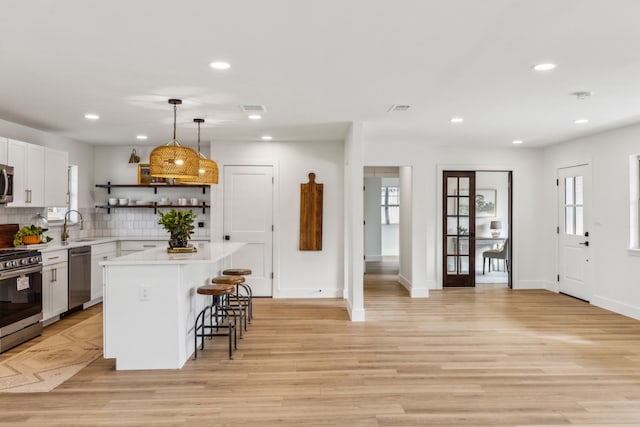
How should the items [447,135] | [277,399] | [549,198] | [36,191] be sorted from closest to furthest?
[277,399], [36,191], [447,135], [549,198]

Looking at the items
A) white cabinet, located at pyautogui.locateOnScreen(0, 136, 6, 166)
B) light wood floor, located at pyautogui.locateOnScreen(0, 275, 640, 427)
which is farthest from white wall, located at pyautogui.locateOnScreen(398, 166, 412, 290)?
white cabinet, located at pyautogui.locateOnScreen(0, 136, 6, 166)

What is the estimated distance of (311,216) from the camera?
6891mm

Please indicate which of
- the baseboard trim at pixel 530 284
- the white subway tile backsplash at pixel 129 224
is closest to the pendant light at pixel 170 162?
the white subway tile backsplash at pixel 129 224

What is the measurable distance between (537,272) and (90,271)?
22.7 ft

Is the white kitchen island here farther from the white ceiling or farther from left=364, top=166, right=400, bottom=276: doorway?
left=364, top=166, right=400, bottom=276: doorway

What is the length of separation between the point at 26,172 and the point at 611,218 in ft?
23.9

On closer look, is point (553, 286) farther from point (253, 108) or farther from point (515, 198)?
point (253, 108)

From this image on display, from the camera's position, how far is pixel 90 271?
20.1 ft

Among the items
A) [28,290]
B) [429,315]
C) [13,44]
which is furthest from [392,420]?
[28,290]

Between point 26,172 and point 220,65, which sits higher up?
point 220,65

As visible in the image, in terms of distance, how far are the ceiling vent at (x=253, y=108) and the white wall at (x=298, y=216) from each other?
202 centimetres

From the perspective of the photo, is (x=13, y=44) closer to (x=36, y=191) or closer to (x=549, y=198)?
(x=36, y=191)

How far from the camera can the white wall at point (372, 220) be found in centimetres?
1157

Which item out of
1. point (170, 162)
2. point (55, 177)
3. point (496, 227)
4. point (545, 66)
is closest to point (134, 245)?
point (55, 177)
